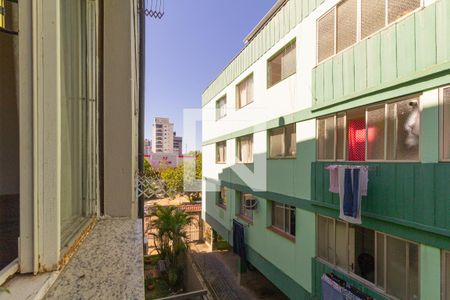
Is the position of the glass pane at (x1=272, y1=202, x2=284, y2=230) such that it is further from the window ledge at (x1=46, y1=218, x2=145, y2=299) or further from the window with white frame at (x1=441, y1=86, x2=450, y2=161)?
the window ledge at (x1=46, y1=218, x2=145, y2=299)

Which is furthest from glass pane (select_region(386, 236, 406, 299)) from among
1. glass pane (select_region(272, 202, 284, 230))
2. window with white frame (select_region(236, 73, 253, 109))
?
window with white frame (select_region(236, 73, 253, 109))

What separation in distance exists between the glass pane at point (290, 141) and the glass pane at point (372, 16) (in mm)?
3444

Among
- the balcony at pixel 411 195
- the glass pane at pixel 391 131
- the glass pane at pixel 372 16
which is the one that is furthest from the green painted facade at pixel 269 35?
the balcony at pixel 411 195

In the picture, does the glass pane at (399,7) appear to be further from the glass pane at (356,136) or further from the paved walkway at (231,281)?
the paved walkway at (231,281)

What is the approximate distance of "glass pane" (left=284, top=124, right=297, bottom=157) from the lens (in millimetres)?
8406

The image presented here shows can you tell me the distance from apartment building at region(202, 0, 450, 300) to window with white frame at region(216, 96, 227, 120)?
11.6 feet

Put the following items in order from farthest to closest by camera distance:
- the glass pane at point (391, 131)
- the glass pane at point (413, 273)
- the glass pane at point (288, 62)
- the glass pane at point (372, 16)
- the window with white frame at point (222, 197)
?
the window with white frame at point (222, 197)
the glass pane at point (288, 62)
the glass pane at point (372, 16)
the glass pane at point (391, 131)
the glass pane at point (413, 273)

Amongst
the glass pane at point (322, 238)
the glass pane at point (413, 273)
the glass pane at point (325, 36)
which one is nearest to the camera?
the glass pane at point (413, 273)

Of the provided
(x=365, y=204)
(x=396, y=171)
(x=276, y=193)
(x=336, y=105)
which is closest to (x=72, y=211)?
(x=396, y=171)

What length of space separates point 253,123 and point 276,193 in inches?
129

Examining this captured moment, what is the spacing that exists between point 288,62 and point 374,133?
4.30 metres

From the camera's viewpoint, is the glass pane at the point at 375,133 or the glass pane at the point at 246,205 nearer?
the glass pane at the point at 375,133

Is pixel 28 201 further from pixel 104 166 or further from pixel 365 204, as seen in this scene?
pixel 365 204

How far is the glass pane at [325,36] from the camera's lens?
22.1 feet
